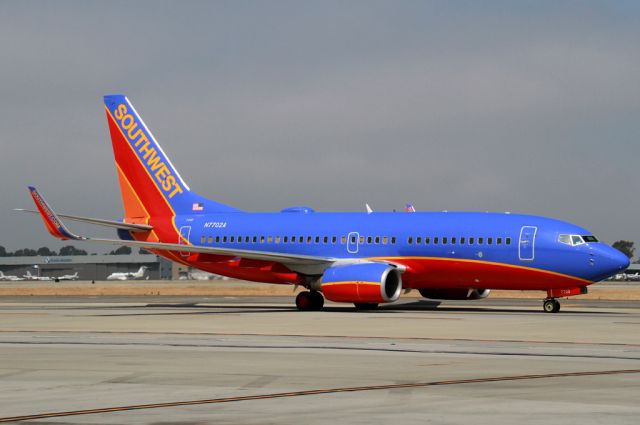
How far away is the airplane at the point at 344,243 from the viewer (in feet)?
145

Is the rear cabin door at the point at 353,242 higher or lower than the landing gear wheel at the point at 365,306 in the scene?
higher

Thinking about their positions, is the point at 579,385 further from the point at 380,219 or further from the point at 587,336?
the point at 380,219

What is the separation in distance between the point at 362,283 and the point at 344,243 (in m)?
4.34

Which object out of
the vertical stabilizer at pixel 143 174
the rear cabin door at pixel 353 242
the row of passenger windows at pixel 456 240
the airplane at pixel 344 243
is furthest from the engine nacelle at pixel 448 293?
the vertical stabilizer at pixel 143 174

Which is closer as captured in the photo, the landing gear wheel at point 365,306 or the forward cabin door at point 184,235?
the landing gear wheel at point 365,306

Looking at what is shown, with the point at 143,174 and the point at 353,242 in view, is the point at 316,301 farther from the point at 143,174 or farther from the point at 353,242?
the point at 143,174

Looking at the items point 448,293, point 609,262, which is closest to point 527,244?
point 609,262

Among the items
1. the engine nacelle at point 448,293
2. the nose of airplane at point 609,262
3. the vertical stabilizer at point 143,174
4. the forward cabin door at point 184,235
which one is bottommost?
the engine nacelle at point 448,293

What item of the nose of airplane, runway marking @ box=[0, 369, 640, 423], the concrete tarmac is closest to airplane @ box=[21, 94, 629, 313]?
the nose of airplane

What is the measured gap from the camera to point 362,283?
45.2m

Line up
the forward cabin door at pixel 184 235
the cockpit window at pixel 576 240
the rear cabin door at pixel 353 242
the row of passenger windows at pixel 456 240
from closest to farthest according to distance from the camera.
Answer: the cockpit window at pixel 576 240, the row of passenger windows at pixel 456 240, the rear cabin door at pixel 353 242, the forward cabin door at pixel 184 235

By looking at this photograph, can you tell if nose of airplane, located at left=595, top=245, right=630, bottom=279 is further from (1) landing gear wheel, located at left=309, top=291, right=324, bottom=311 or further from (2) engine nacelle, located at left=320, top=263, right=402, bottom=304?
(1) landing gear wheel, located at left=309, top=291, right=324, bottom=311

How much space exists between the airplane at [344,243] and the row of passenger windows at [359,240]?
0.16ft

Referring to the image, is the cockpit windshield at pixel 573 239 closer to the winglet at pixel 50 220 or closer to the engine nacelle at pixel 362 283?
the engine nacelle at pixel 362 283
